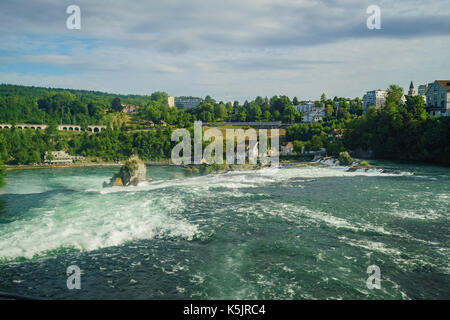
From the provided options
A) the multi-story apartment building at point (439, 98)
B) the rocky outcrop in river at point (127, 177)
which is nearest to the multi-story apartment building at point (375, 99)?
the multi-story apartment building at point (439, 98)

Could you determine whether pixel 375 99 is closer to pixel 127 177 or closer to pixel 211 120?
pixel 211 120

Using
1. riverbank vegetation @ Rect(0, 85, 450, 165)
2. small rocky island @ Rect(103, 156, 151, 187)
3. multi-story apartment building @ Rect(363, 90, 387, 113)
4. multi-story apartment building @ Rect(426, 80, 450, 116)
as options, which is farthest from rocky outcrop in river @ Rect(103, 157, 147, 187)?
multi-story apartment building @ Rect(363, 90, 387, 113)

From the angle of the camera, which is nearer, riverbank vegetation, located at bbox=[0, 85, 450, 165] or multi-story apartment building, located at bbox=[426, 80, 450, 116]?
riverbank vegetation, located at bbox=[0, 85, 450, 165]

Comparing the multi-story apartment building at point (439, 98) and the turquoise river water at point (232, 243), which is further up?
the multi-story apartment building at point (439, 98)

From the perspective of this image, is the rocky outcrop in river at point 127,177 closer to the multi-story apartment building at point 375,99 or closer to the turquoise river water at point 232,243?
the turquoise river water at point 232,243

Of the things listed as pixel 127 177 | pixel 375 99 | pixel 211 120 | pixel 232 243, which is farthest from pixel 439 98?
pixel 232 243

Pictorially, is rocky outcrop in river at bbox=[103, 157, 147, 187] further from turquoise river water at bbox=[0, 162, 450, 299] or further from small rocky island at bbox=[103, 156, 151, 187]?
turquoise river water at bbox=[0, 162, 450, 299]
